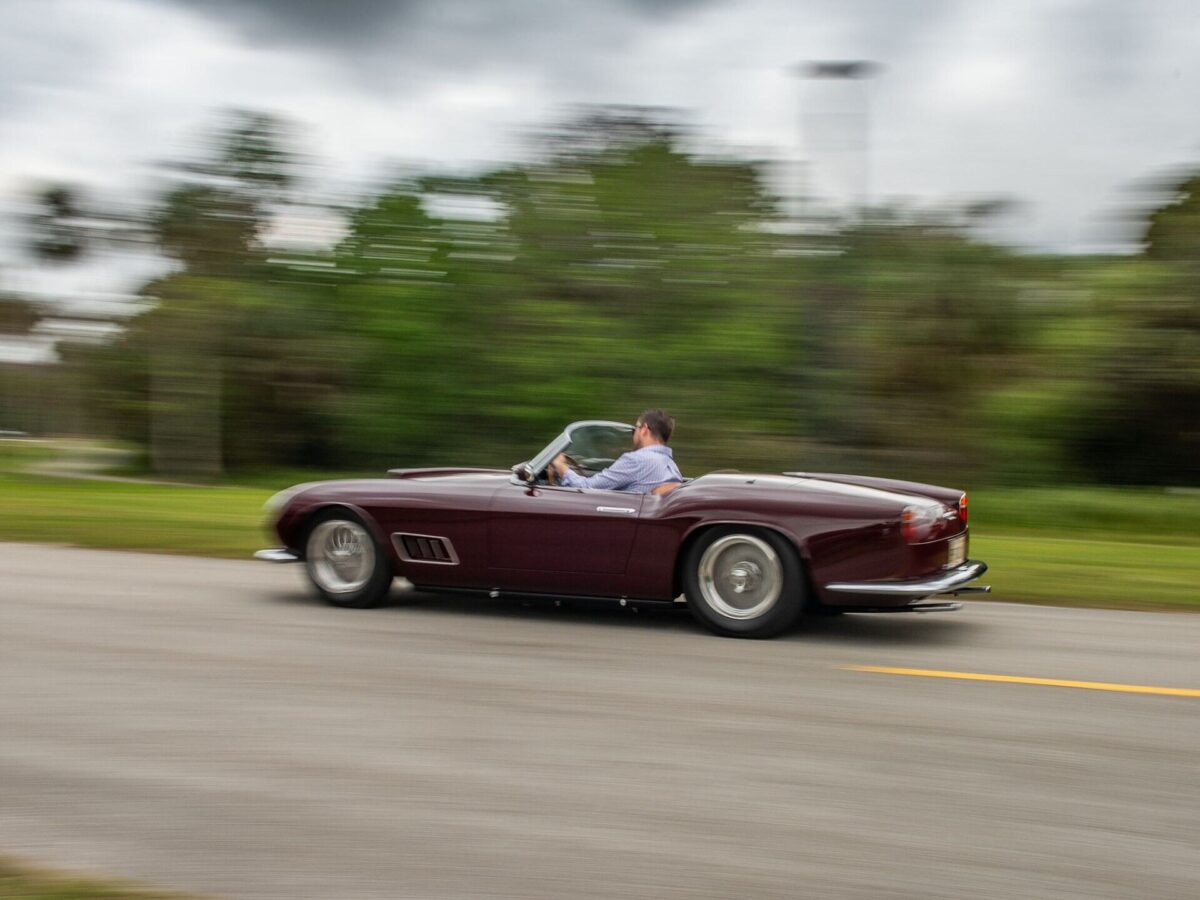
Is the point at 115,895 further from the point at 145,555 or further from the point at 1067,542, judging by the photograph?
the point at 1067,542

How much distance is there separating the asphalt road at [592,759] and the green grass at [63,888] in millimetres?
145

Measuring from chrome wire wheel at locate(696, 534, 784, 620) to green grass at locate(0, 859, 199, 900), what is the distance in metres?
4.06

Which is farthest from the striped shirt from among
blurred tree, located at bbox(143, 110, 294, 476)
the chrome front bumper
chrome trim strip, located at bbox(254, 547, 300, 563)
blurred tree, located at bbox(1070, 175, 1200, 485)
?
blurred tree, located at bbox(143, 110, 294, 476)

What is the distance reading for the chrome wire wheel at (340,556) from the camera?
25.4 feet

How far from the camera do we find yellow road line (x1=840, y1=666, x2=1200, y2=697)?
5.67 meters

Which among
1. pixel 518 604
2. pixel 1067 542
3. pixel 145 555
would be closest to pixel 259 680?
pixel 518 604

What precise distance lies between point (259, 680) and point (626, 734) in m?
1.91

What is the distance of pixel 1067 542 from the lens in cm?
1309

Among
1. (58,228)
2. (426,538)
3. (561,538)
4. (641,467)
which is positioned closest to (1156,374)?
(641,467)

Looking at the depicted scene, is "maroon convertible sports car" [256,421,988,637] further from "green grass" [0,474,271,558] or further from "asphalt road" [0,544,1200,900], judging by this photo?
"green grass" [0,474,271,558]

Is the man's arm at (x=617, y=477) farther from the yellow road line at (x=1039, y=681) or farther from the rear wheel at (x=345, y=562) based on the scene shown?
the yellow road line at (x=1039, y=681)

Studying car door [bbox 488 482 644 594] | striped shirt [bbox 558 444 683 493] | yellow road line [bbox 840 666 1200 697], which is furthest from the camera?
striped shirt [bbox 558 444 683 493]

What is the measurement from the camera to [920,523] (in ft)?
21.7

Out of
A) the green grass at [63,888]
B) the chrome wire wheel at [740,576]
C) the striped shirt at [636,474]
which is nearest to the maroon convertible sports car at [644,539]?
the chrome wire wheel at [740,576]
